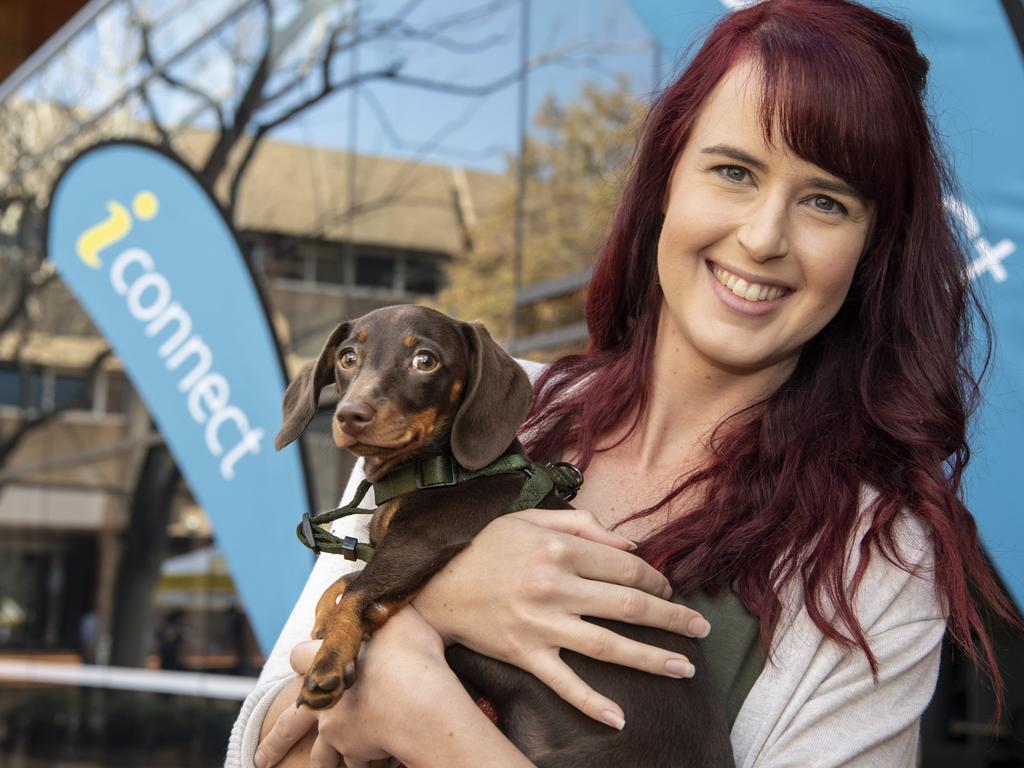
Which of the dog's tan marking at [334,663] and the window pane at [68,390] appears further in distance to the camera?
the window pane at [68,390]

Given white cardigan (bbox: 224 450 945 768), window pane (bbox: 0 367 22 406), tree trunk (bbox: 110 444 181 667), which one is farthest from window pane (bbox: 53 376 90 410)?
white cardigan (bbox: 224 450 945 768)

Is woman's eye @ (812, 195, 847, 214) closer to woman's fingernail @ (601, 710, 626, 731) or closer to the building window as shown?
woman's fingernail @ (601, 710, 626, 731)

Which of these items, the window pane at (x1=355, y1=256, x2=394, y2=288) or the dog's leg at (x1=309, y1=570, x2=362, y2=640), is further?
the window pane at (x1=355, y1=256, x2=394, y2=288)

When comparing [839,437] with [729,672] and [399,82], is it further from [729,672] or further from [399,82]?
[399,82]

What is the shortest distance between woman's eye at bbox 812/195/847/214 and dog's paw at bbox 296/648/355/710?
3.30 feet

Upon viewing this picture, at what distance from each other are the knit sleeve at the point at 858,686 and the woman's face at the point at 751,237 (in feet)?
1.41

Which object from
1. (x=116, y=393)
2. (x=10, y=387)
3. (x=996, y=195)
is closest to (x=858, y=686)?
(x=996, y=195)

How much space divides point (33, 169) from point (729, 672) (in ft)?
→ 27.6

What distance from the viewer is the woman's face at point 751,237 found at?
77.0 inches

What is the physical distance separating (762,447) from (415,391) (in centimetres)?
Result: 57

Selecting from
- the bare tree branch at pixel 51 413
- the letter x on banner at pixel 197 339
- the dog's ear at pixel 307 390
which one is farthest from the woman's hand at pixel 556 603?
the bare tree branch at pixel 51 413

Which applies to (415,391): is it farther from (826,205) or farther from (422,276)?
(422,276)

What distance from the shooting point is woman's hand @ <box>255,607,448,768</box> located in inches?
64.8

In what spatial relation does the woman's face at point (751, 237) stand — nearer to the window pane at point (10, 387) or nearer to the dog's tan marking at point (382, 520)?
the dog's tan marking at point (382, 520)
